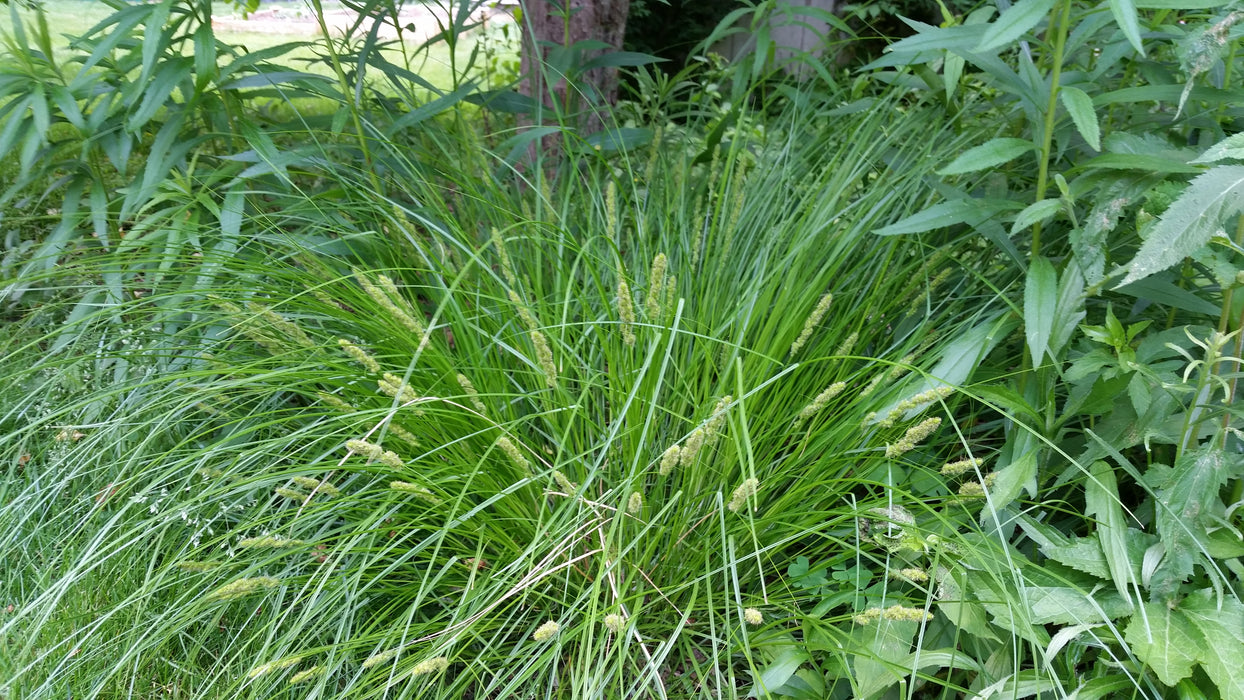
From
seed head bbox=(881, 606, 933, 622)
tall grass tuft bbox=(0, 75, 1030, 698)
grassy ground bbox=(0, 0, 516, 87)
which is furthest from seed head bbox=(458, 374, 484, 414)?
grassy ground bbox=(0, 0, 516, 87)

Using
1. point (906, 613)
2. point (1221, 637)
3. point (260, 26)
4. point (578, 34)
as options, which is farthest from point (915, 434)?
point (260, 26)

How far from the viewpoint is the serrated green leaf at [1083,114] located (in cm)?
123

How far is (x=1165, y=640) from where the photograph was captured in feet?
4.14

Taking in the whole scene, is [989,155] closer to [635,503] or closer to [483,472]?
[635,503]

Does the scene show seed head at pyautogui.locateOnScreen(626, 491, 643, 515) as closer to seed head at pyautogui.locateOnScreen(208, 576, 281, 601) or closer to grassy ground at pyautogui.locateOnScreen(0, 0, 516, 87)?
seed head at pyautogui.locateOnScreen(208, 576, 281, 601)

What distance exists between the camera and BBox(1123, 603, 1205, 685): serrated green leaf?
1221 mm

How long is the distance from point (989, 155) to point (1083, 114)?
14 centimetres

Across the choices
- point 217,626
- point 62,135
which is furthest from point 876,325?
point 62,135

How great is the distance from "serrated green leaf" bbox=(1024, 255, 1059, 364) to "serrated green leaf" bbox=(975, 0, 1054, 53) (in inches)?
14.4

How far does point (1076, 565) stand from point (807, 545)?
0.46m

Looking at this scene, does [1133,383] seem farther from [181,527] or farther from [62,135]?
[62,135]

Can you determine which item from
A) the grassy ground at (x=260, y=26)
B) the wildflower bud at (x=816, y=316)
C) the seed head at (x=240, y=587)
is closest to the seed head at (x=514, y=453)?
the seed head at (x=240, y=587)

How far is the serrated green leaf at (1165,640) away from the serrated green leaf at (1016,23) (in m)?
0.82

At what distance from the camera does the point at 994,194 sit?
174cm
